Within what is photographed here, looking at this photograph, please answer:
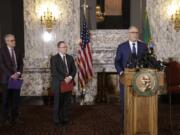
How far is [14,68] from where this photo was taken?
752 cm

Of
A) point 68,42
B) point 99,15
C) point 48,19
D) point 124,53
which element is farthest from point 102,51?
point 124,53

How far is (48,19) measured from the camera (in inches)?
386

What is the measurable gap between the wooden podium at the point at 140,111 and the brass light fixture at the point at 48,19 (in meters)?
4.61

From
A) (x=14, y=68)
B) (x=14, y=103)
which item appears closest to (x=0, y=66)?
(x=14, y=68)

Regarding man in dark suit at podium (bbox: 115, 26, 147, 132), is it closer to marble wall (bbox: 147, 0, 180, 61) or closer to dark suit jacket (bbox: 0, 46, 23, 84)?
dark suit jacket (bbox: 0, 46, 23, 84)

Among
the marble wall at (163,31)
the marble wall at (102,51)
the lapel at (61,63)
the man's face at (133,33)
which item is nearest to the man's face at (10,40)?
the lapel at (61,63)

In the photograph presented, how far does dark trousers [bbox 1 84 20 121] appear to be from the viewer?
7.53 m

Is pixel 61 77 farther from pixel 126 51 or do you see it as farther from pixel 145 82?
pixel 145 82

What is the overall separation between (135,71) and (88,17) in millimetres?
5423

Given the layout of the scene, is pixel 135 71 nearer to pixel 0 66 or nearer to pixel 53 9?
pixel 0 66

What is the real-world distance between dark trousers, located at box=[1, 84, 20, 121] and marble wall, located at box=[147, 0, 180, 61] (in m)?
4.30

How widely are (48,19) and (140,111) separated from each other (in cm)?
490

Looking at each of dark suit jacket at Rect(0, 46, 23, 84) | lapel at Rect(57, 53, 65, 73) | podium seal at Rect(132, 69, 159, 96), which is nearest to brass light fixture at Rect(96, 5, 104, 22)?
lapel at Rect(57, 53, 65, 73)

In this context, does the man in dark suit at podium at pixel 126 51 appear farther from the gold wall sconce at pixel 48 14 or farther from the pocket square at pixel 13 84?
the gold wall sconce at pixel 48 14
